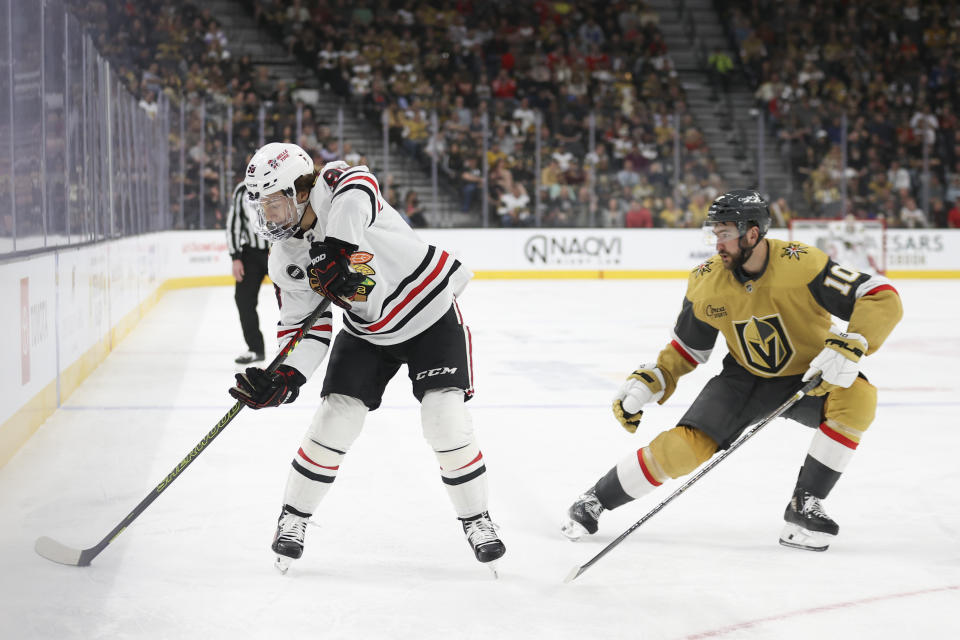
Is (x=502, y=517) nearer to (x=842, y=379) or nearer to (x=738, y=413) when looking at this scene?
(x=738, y=413)

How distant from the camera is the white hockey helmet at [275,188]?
2654mm

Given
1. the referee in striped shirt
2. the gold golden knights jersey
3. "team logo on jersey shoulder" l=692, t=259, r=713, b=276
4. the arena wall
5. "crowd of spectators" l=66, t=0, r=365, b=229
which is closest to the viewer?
the gold golden knights jersey

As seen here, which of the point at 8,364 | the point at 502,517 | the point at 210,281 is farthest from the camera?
the point at 210,281

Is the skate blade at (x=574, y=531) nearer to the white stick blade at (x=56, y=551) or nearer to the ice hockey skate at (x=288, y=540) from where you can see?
the ice hockey skate at (x=288, y=540)

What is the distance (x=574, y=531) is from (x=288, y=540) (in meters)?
0.83

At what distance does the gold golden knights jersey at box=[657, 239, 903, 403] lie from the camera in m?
2.91

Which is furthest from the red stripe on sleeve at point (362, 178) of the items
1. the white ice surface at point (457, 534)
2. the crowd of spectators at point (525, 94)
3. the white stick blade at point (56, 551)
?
the crowd of spectators at point (525, 94)

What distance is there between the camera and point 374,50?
17.9 m

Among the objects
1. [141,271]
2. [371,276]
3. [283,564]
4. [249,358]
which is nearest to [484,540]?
[283,564]

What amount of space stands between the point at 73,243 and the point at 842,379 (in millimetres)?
4198

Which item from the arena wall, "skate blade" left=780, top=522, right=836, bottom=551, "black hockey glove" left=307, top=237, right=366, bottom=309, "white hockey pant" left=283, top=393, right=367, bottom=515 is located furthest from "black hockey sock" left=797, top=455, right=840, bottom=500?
the arena wall

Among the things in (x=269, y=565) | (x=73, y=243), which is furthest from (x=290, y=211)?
(x=73, y=243)

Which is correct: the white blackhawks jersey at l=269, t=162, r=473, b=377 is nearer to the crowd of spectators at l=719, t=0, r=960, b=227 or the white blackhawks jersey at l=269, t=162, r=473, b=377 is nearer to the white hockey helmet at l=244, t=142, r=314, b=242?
the white hockey helmet at l=244, t=142, r=314, b=242

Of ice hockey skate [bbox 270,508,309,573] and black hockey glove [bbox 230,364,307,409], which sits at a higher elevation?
black hockey glove [bbox 230,364,307,409]
